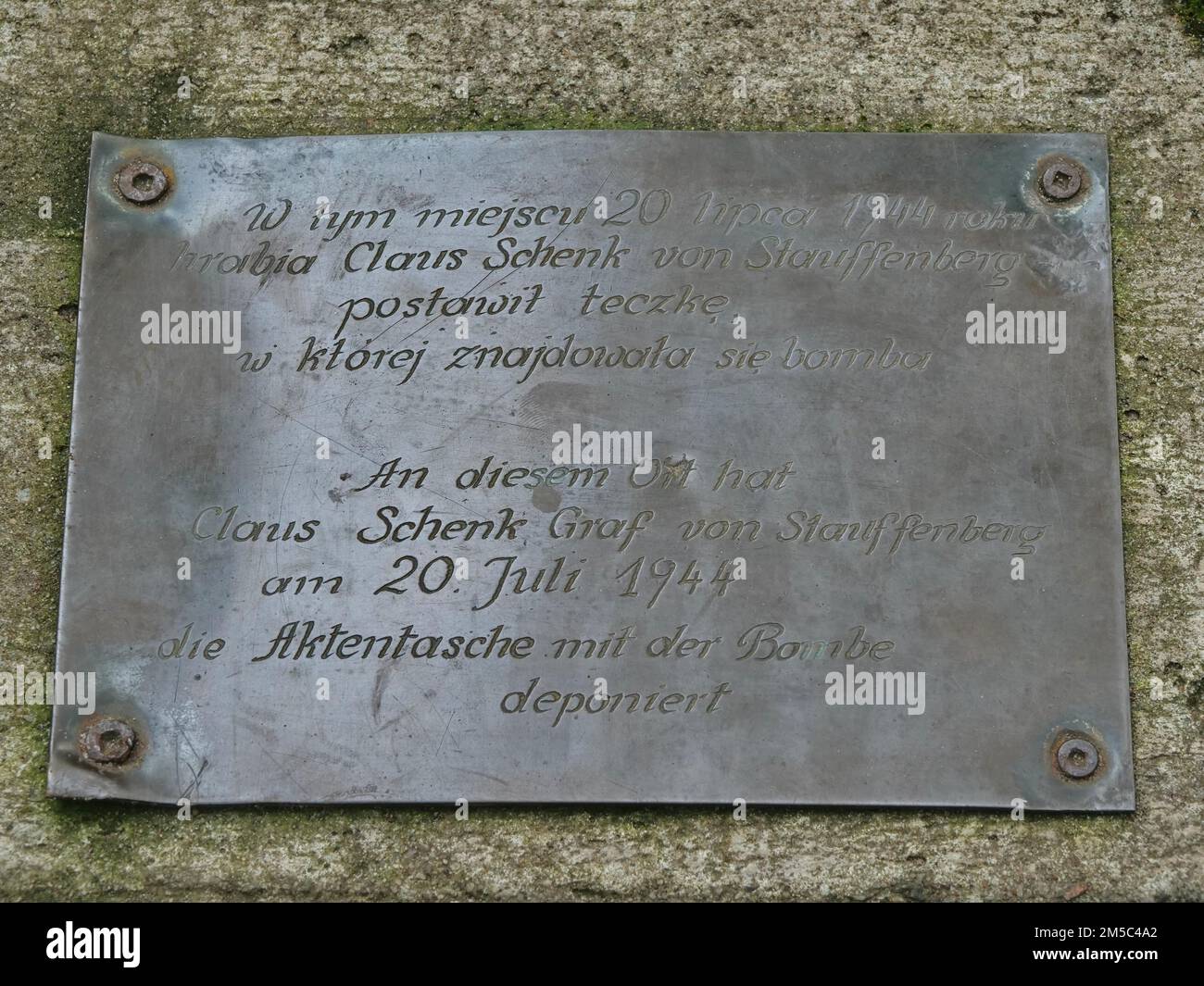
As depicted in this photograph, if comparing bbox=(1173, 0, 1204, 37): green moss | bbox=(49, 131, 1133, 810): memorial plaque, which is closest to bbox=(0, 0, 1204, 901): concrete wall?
bbox=(1173, 0, 1204, 37): green moss

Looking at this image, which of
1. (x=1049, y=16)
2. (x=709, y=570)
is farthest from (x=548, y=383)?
(x=1049, y=16)

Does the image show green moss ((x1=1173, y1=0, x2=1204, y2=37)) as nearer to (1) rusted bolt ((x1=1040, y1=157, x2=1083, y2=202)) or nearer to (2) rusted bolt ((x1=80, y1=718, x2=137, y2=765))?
(1) rusted bolt ((x1=1040, y1=157, x2=1083, y2=202))

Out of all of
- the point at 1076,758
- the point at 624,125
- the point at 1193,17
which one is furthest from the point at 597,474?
the point at 1193,17

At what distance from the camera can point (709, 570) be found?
8.55 ft

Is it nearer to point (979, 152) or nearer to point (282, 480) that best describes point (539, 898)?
point (282, 480)

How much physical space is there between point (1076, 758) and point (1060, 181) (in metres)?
1.55

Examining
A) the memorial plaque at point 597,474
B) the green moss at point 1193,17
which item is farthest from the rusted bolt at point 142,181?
the green moss at point 1193,17

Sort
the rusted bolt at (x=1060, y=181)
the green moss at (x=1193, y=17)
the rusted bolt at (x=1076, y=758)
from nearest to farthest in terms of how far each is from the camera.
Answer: the rusted bolt at (x=1076, y=758)
the rusted bolt at (x=1060, y=181)
the green moss at (x=1193, y=17)

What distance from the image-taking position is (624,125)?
2.82 m

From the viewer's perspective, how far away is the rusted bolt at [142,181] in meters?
2.74

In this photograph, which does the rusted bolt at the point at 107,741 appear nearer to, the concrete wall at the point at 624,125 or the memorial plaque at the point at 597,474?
A: the memorial plaque at the point at 597,474

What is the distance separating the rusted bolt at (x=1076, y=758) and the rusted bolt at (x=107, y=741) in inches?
93.6

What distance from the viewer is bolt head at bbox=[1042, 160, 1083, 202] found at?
8.98 feet

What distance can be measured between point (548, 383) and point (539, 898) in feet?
4.42
